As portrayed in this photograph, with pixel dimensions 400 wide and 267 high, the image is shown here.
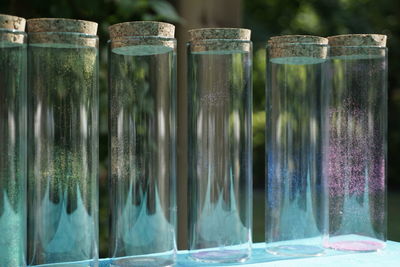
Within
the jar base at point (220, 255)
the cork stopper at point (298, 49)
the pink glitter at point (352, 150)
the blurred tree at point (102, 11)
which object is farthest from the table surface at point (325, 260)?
the blurred tree at point (102, 11)

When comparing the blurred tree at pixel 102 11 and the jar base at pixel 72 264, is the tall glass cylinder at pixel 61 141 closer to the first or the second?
the jar base at pixel 72 264

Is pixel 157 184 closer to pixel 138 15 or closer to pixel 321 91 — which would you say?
pixel 321 91

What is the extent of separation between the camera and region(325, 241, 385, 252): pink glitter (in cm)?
137

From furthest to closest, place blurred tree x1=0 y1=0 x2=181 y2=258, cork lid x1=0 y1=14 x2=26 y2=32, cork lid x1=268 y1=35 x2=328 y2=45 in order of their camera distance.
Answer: blurred tree x1=0 y1=0 x2=181 y2=258 → cork lid x1=268 y1=35 x2=328 y2=45 → cork lid x1=0 y1=14 x2=26 y2=32

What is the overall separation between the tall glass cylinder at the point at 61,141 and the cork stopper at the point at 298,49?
1.34 ft

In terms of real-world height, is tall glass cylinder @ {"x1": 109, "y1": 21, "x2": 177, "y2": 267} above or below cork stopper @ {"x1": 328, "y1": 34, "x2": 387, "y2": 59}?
below

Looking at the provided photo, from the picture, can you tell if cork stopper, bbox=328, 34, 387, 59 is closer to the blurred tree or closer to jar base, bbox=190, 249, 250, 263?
jar base, bbox=190, 249, 250, 263

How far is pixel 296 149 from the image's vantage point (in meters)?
1.33

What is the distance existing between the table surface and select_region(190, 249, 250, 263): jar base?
0.01 m

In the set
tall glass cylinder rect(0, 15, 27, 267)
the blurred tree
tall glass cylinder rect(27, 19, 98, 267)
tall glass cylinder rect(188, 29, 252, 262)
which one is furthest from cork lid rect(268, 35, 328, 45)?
the blurred tree

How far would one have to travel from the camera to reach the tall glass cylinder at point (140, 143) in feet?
3.75

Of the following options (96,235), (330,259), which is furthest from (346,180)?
(96,235)

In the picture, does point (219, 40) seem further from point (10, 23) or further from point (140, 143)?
point (10, 23)

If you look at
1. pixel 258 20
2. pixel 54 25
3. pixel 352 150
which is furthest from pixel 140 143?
pixel 258 20
